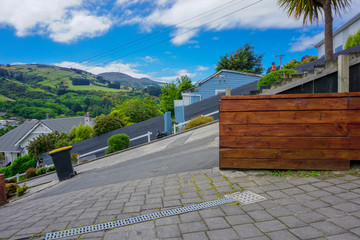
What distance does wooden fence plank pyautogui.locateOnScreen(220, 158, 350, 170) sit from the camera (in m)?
3.49

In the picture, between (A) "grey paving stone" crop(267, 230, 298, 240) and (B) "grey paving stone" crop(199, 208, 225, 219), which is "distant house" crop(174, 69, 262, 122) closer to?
(B) "grey paving stone" crop(199, 208, 225, 219)

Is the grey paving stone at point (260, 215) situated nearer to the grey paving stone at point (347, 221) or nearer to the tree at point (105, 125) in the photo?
the grey paving stone at point (347, 221)

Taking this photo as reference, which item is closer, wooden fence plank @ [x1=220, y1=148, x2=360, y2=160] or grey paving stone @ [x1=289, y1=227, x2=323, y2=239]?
grey paving stone @ [x1=289, y1=227, x2=323, y2=239]

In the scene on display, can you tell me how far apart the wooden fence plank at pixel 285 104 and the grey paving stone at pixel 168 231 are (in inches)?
88.5

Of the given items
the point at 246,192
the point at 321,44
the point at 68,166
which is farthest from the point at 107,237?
the point at 321,44

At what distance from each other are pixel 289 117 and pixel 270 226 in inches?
83.6

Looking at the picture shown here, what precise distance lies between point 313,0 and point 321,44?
15965 mm

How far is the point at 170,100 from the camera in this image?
3197cm

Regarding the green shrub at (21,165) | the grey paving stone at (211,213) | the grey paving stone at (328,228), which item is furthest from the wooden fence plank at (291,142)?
the green shrub at (21,165)

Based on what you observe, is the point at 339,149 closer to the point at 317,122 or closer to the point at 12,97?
the point at 317,122

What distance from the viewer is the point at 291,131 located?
11.8 ft

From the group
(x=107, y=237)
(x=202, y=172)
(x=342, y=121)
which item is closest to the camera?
(x=107, y=237)

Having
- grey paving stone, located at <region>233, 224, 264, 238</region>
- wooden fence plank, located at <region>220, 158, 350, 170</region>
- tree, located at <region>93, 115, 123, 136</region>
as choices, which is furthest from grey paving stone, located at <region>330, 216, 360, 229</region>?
tree, located at <region>93, 115, 123, 136</region>

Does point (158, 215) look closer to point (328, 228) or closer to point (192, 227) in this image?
point (192, 227)
